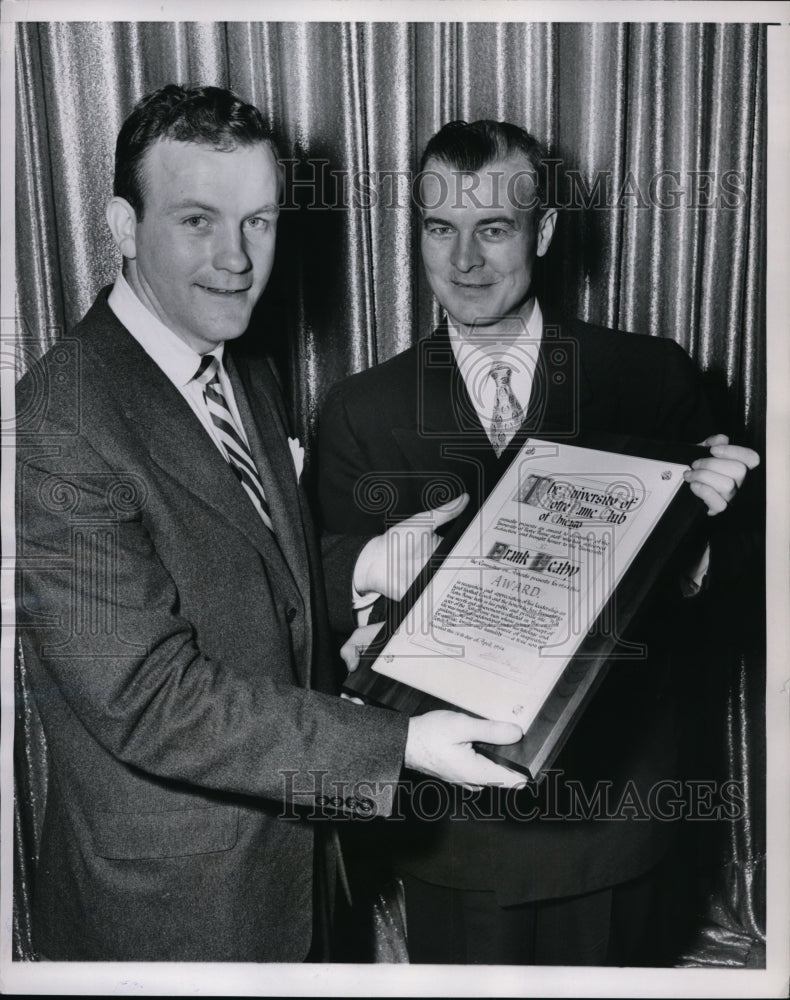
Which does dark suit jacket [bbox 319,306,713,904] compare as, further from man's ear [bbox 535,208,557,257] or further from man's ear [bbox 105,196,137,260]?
man's ear [bbox 105,196,137,260]

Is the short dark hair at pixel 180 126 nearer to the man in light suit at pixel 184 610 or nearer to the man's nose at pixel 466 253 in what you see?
the man in light suit at pixel 184 610

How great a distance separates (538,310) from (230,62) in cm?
71

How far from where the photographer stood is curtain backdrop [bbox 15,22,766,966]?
5.68 feet

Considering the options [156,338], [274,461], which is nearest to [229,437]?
[274,461]

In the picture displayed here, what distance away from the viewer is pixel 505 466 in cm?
171

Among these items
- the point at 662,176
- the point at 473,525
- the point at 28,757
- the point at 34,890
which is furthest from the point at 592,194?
the point at 34,890

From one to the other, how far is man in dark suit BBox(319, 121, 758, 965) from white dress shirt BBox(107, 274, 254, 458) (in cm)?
25

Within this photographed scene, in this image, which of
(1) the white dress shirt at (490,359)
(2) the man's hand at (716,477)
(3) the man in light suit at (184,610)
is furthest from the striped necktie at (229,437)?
(2) the man's hand at (716,477)

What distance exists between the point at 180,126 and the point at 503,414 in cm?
76

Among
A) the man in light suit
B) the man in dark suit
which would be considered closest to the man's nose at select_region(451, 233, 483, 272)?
the man in dark suit

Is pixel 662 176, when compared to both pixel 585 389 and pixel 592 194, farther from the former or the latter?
pixel 585 389

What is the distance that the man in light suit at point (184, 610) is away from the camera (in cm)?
156

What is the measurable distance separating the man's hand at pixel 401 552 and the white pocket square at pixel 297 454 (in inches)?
7.5

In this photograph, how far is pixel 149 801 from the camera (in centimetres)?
162
